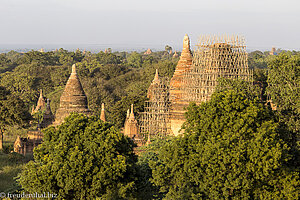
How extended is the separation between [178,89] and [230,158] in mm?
18784

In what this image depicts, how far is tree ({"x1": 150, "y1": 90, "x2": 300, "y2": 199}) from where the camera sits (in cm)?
2116

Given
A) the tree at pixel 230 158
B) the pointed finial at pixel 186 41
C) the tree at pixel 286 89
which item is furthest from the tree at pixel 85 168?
the pointed finial at pixel 186 41

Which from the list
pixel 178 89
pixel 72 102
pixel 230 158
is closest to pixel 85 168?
pixel 230 158

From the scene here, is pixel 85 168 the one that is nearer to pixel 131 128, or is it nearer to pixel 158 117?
pixel 131 128

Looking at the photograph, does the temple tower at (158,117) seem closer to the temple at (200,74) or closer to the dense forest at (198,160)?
the temple at (200,74)

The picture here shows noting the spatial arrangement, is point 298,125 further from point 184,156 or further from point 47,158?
point 47,158

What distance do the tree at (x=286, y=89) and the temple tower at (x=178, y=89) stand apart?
8952 millimetres

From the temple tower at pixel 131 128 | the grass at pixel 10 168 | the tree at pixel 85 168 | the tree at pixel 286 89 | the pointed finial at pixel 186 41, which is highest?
the pointed finial at pixel 186 41

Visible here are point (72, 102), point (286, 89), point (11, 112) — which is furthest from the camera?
point (11, 112)

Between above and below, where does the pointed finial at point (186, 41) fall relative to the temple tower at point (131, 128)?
A: above

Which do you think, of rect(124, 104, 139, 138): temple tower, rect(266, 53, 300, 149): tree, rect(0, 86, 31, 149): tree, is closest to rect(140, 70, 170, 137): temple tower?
rect(124, 104, 139, 138): temple tower

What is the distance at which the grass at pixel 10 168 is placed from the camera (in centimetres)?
2944

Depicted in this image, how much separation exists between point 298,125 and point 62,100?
59.1 feet

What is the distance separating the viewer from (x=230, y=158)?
21266 millimetres
